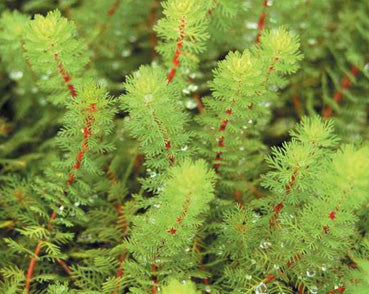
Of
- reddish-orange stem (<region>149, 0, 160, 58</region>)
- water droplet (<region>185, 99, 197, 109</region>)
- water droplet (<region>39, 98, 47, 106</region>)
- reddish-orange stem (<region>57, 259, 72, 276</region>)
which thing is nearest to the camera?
reddish-orange stem (<region>57, 259, 72, 276</region>)

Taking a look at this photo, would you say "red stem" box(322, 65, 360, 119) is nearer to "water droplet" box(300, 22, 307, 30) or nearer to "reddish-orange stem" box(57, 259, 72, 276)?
"water droplet" box(300, 22, 307, 30)

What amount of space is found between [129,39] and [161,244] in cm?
69

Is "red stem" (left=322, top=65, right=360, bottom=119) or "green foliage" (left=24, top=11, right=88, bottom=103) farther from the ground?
"green foliage" (left=24, top=11, right=88, bottom=103)

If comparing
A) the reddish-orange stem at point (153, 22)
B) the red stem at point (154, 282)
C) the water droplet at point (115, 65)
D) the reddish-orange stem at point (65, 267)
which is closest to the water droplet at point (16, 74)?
the water droplet at point (115, 65)

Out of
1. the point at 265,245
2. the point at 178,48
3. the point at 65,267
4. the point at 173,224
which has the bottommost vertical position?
the point at 65,267

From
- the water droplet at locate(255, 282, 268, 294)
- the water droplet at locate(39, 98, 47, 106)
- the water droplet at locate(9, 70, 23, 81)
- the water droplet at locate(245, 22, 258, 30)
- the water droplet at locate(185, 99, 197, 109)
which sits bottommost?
the water droplet at locate(255, 282, 268, 294)

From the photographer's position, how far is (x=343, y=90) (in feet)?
3.98

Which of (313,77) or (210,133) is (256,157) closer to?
(210,133)

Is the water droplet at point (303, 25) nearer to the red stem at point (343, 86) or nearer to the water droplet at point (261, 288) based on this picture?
the red stem at point (343, 86)

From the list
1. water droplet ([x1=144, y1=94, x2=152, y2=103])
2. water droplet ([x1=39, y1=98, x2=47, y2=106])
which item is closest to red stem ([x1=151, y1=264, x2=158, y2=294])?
water droplet ([x1=144, y1=94, x2=152, y2=103])

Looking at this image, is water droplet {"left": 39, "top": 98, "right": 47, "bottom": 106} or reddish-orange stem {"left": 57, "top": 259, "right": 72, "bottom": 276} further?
water droplet {"left": 39, "top": 98, "right": 47, "bottom": 106}

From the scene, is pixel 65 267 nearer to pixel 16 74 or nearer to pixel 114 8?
pixel 16 74

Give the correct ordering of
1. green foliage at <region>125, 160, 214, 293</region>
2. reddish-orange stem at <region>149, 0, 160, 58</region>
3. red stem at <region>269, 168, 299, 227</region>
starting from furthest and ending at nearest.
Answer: reddish-orange stem at <region>149, 0, 160, 58</region> → red stem at <region>269, 168, 299, 227</region> → green foliage at <region>125, 160, 214, 293</region>

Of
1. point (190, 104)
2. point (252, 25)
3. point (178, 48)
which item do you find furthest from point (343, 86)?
point (178, 48)
